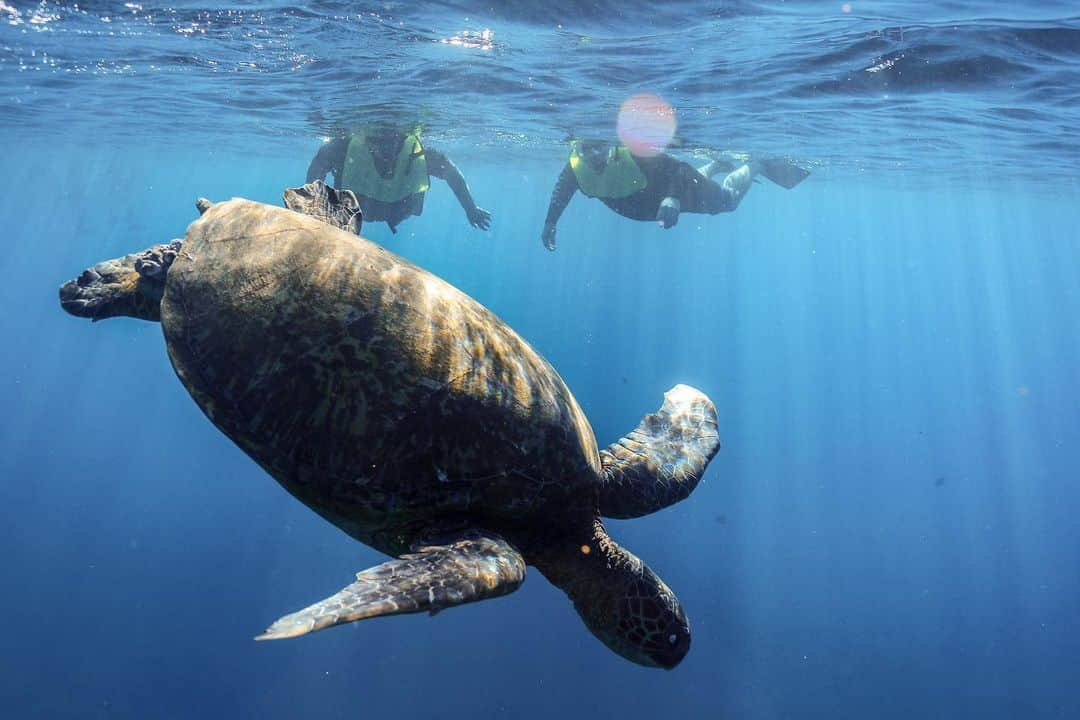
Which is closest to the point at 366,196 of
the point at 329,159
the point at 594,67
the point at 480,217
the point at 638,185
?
the point at 329,159

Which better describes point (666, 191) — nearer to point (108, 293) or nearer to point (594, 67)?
point (594, 67)

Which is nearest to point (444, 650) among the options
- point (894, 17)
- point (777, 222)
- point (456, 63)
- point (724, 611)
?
point (724, 611)

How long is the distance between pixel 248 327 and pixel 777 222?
77.1 meters

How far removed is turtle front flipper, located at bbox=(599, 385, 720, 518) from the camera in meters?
4.40

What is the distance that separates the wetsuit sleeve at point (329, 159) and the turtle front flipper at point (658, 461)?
9.64 metres

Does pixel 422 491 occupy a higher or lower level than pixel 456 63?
lower

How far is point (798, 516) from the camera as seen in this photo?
3734cm

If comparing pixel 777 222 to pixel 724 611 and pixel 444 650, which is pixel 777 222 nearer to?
pixel 724 611

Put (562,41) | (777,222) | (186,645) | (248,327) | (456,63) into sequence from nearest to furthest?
1. (248,327)
2. (562,41)
3. (456,63)
4. (186,645)
5. (777,222)

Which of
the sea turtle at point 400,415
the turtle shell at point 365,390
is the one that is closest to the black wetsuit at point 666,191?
the sea turtle at point 400,415

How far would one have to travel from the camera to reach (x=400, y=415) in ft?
10.7

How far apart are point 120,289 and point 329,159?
28.8ft

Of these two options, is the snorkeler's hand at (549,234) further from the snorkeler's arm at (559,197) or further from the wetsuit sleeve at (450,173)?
the wetsuit sleeve at (450,173)

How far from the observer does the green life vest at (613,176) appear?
44.2ft
